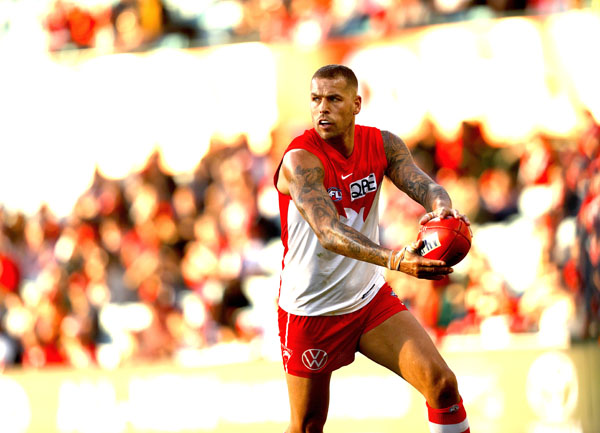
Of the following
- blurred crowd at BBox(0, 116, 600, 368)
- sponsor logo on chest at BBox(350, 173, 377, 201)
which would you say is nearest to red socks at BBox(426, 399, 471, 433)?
sponsor logo on chest at BBox(350, 173, 377, 201)

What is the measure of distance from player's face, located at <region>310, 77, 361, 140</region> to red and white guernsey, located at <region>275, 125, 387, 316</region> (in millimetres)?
146

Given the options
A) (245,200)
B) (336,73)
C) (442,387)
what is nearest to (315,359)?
(442,387)

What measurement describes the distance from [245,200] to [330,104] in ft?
20.0

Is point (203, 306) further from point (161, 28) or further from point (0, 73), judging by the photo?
point (0, 73)

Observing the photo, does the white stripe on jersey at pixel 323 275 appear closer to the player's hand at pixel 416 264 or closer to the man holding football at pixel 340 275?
the man holding football at pixel 340 275

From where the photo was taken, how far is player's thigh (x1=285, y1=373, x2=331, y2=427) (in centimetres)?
561

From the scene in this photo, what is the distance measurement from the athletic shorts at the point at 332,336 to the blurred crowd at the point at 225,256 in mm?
3308

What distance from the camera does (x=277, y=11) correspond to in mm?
12172

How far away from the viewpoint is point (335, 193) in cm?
536

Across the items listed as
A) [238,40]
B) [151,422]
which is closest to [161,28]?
[238,40]

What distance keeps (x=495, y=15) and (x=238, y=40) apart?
3548 mm

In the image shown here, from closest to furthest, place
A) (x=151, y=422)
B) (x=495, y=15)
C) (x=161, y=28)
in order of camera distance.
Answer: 1. (x=151, y=422)
2. (x=495, y=15)
3. (x=161, y=28)

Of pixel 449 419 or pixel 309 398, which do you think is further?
pixel 309 398

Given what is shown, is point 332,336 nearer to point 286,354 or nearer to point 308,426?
point 286,354
